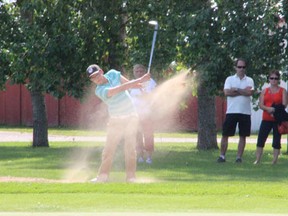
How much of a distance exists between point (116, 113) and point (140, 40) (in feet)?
29.9

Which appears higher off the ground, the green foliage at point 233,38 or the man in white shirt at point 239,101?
the green foliage at point 233,38

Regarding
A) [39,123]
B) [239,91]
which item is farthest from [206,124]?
[239,91]

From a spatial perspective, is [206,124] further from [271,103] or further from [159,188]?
[159,188]

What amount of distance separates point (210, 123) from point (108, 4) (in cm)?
442

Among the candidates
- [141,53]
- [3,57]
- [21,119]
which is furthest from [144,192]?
[21,119]

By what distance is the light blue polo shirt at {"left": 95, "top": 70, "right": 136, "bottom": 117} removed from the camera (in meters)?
15.1

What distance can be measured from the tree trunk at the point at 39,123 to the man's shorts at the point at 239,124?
9211 mm

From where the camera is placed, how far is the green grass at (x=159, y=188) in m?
11.8

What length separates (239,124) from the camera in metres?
19.6

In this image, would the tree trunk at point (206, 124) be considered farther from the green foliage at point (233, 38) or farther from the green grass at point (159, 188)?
the green grass at point (159, 188)

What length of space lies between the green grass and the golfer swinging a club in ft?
1.12

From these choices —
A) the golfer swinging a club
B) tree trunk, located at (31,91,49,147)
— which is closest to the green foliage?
the golfer swinging a club

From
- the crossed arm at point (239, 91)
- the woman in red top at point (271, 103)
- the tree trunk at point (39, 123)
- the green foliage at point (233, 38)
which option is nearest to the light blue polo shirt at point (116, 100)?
the crossed arm at point (239, 91)

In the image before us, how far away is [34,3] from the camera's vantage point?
2358cm
